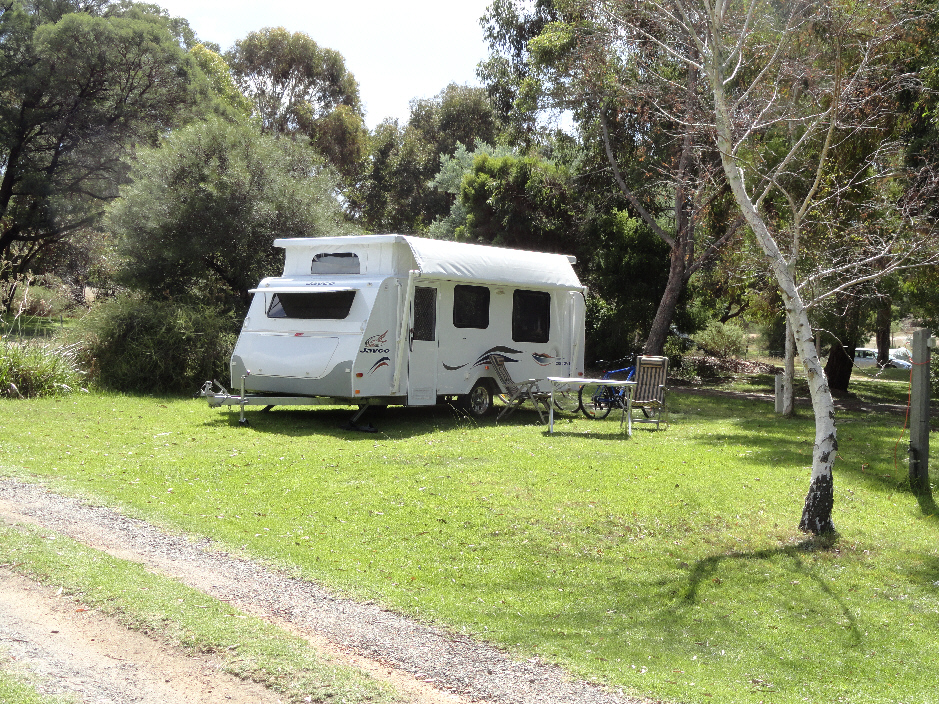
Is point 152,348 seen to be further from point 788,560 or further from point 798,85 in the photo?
point 788,560

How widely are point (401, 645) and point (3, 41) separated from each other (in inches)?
1021

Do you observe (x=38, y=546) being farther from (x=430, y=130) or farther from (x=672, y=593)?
(x=430, y=130)

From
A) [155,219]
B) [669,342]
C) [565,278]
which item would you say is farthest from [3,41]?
[669,342]

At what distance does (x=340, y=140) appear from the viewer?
43594 millimetres

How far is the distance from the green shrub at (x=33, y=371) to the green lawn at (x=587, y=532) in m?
1.76

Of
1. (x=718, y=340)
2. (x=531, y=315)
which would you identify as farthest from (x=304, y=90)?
(x=531, y=315)

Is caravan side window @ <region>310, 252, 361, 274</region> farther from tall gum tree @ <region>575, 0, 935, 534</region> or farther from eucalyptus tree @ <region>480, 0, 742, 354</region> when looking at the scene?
eucalyptus tree @ <region>480, 0, 742, 354</region>

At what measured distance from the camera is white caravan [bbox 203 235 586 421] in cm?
1232

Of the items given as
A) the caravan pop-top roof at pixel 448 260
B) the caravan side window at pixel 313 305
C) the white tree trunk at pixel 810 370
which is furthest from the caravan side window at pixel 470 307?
the white tree trunk at pixel 810 370

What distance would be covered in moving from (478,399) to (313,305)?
10.6ft

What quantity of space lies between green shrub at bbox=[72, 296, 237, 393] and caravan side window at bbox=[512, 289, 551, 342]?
588cm

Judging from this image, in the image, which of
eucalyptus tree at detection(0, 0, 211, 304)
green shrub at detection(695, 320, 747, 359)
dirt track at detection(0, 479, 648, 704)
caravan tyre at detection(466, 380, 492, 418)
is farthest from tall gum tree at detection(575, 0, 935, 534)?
eucalyptus tree at detection(0, 0, 211, 304)

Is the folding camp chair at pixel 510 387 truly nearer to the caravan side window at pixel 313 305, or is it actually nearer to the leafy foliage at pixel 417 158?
the caravan side window at pixel 313 305

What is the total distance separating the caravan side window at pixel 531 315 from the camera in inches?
581
